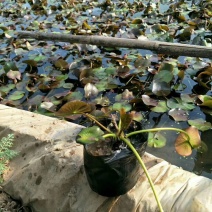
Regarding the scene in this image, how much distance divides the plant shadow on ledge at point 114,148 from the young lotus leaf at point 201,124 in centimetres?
58

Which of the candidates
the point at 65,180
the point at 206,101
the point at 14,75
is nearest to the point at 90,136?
the point at 65,180

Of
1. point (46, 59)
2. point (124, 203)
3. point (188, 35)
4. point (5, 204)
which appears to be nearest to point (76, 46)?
point (46, 59)

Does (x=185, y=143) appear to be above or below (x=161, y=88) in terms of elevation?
above

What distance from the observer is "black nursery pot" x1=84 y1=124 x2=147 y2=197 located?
3.40ft

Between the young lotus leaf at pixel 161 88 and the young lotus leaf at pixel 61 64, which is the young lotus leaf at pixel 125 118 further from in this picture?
the young lotus leaf at pixel 61 64

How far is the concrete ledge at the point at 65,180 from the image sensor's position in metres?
1.11

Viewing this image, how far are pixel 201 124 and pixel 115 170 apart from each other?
0.89 metres

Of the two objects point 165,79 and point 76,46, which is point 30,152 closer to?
point 165,79

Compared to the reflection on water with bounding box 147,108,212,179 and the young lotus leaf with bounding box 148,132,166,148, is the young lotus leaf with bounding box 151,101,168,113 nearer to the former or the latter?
the reflection on water with bounding box 147,108,212,179

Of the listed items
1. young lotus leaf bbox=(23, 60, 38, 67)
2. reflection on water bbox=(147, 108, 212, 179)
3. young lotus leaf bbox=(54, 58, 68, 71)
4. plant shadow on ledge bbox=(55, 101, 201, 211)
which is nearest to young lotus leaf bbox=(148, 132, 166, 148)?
reflection on water bbox=(147, 108, 212, 179)

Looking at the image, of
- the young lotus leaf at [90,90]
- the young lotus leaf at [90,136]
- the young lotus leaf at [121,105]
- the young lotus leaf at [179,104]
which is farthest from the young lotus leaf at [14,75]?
the young lotus leaf at [90,136]

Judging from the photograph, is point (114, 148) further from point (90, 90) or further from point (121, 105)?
point (90, 90)

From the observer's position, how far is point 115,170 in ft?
3.44

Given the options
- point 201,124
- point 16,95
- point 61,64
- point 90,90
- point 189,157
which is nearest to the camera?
point 189,157
